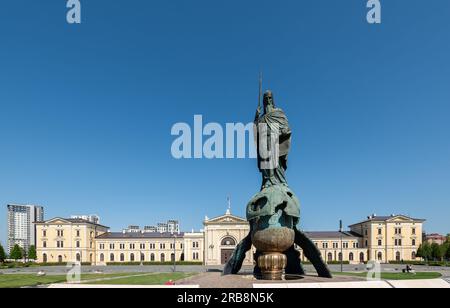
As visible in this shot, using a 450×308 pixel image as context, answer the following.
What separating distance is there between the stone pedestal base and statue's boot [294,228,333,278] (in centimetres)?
207

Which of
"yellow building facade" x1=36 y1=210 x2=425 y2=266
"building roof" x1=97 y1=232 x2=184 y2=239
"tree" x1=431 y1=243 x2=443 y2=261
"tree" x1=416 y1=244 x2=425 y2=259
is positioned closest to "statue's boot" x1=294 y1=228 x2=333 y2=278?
"yellow building facade" x1=36 y1=210 x2=425 y2=266

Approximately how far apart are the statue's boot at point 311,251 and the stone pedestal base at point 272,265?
6.80 feet

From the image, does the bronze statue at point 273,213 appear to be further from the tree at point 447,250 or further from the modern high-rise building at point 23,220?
the modern high-rise building at point 23,220

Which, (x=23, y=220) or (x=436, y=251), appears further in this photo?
(x=23, y=220)

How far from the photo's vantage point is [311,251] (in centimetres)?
2114

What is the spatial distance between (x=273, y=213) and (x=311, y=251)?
3847 millimetres

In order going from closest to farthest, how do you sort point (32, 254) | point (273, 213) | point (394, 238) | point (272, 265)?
point (272, 265), point (273, 213), point (32, 254), point (394, 238)

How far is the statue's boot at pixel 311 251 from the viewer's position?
821 inches

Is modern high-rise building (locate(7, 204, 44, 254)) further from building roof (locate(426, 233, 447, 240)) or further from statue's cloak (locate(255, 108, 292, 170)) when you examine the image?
statue's cloak (locate(255, 108, 292, 170))

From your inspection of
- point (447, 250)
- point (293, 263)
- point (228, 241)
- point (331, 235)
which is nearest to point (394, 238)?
point (447, 250)

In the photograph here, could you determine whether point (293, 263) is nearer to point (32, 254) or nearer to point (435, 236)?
point (32, 254)

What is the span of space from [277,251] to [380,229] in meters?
69.8

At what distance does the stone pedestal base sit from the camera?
63.1 feet

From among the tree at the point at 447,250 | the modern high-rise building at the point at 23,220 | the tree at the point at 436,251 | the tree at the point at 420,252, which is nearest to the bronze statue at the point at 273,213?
the tree at the point at 447,250
